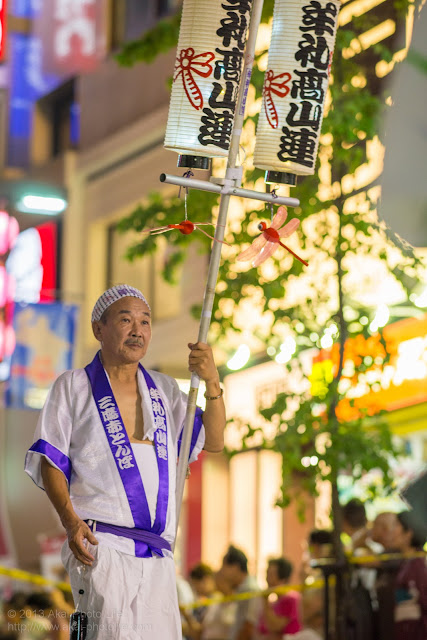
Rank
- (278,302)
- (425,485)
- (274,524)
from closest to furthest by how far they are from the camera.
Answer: (425,485) → (278,302) → (274,524)

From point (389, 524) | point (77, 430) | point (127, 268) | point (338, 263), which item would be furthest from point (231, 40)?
point (127, 268)

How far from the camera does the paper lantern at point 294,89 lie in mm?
3969

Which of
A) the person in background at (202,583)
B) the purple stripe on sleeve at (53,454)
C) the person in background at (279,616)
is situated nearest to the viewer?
the purple stripe on sleeve at (53,454)

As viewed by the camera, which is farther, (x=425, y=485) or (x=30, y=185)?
(x=30, y=185)

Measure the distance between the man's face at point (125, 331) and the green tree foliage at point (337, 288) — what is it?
7.50 ft

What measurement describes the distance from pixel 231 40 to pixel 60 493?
173 cm

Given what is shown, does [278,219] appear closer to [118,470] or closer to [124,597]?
[118,470]

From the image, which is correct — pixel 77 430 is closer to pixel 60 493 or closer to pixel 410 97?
pixel 60 493

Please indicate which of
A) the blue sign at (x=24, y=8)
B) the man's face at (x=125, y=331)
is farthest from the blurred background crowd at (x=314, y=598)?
the blue sign at (x=24, y=8)

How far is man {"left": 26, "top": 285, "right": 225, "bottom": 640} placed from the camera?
3.48 meters

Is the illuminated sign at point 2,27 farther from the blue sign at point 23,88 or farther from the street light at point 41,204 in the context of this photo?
the street light at point 41,204

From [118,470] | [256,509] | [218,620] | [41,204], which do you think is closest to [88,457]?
[118,470]

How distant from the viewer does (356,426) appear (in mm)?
5957

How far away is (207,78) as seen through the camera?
3.90 metres
